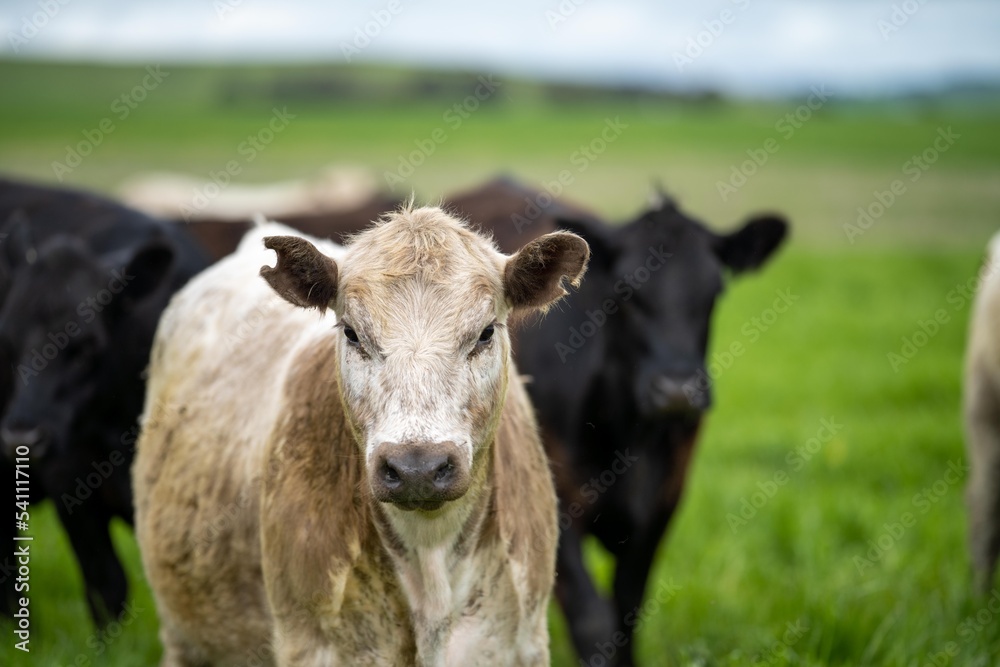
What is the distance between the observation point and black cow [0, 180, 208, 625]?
16.7 ft

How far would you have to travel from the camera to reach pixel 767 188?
3506 centimetres

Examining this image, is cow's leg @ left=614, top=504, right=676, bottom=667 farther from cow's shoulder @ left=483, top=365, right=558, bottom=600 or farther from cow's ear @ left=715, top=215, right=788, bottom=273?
cow's shoulder @ left=483, top=365, right=558, bottom=600

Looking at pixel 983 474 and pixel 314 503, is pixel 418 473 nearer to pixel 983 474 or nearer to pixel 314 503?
pixel 314 503

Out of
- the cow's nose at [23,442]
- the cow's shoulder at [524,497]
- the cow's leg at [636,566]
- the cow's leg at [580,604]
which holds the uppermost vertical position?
the cow's shoulder at [524,497]

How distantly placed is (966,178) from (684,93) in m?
43.0

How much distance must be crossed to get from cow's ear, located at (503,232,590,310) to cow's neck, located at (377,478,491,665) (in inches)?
24.2

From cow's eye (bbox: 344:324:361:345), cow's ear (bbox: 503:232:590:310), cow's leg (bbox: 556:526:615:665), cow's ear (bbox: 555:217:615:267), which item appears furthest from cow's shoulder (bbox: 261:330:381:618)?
cow's ear (bbox: 555:217:615:267)

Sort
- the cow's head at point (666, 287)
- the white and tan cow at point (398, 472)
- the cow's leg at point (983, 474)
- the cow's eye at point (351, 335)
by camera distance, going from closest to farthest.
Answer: the white and tan cow at point (398, 472), the cow's eye at point (351, 335), the cow's head at point (666, 287), the cow's leg at point (983, 474)

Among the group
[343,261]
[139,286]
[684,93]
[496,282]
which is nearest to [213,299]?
[139,286]

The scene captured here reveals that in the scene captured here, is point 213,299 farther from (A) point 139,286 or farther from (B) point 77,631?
(B) point 77,631

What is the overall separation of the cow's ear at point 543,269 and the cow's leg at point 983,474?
3.78 meters

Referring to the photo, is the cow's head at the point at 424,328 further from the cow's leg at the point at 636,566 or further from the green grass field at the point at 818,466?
the cow's leg at the point at 636,566

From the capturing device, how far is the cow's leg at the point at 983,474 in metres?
5.98

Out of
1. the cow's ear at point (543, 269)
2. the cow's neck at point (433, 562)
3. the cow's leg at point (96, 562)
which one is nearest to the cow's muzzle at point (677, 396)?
the cow's ear at point (543, 269)
